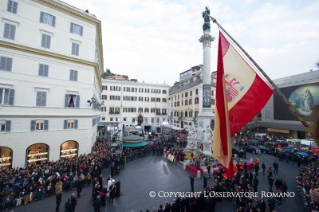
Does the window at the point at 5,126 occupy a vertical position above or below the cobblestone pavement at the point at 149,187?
above

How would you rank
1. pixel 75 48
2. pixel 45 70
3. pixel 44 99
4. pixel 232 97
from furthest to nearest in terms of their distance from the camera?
pixel 75 48 < pixel 45 70 < pixel 44 99 < pixel 232 97

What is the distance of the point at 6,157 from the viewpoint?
46.8 feet

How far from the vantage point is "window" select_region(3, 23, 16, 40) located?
1438 centimetres

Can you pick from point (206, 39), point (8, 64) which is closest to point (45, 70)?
point (8, 64)

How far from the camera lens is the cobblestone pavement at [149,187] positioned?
9.33 meters

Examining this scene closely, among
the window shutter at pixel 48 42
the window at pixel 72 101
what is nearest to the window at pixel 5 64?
the window shutter at pixel 48 42

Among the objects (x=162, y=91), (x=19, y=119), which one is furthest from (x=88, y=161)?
(x=162, y=91)

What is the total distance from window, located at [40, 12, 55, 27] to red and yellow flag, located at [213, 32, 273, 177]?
60.2 ft

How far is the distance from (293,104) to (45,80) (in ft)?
135

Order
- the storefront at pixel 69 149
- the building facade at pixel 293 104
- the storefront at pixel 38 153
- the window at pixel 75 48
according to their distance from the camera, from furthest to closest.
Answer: the building facade at pixel 293 104 < the window at pixel 75 48 < the storefront at pixel 69 149 < the storefront at pixel 38 153

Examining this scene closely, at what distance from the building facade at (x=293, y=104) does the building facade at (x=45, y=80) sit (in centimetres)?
3505

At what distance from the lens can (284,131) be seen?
117 ft

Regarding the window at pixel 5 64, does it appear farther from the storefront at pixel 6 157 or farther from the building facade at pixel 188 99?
the building facade at pixel 188 99

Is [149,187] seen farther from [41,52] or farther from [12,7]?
[12,7]
